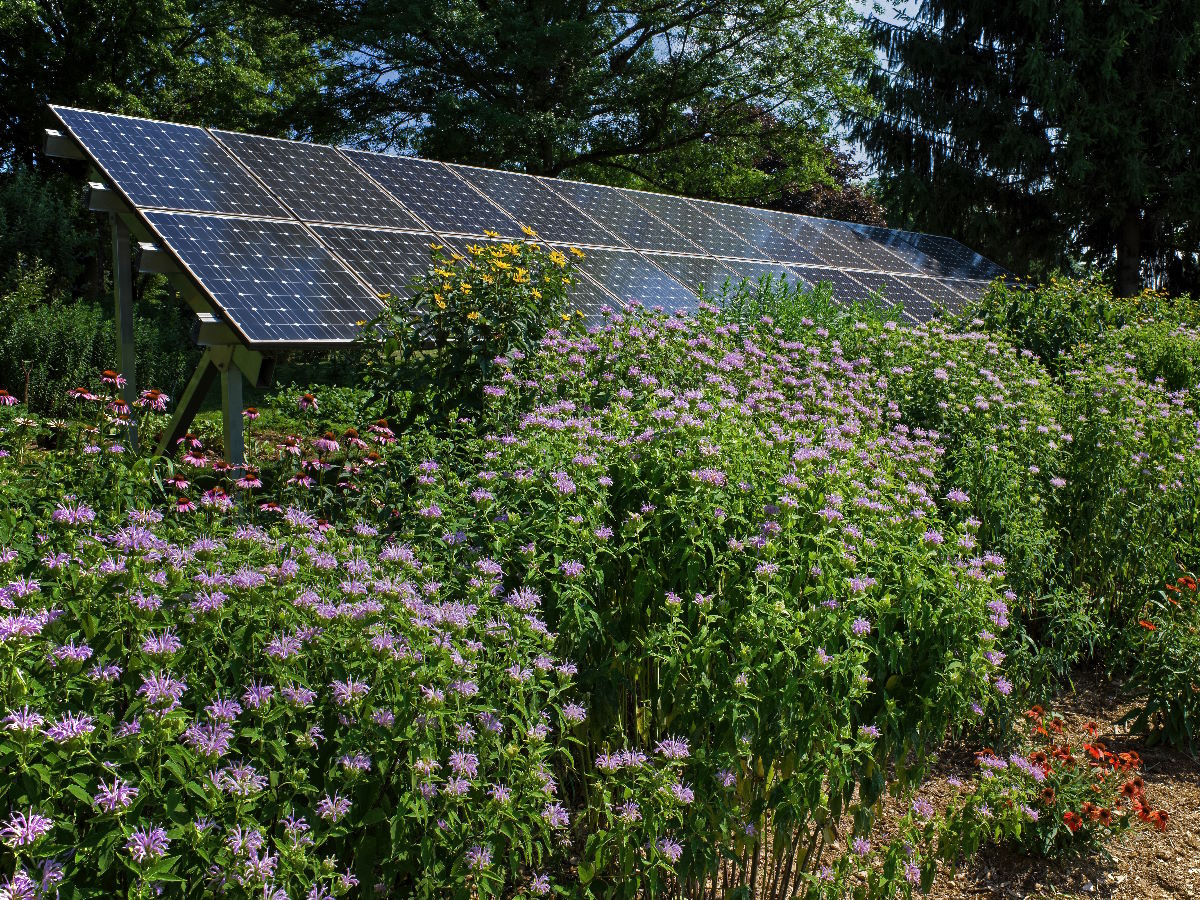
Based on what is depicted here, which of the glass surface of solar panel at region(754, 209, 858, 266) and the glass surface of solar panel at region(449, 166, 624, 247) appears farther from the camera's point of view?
the glass surface of solar panel at region(754, 209, 858, 266)

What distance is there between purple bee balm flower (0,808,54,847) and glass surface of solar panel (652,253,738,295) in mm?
6739

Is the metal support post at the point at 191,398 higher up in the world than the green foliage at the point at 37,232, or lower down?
lower down

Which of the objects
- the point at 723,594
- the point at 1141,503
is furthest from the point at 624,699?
the point at 1141,503

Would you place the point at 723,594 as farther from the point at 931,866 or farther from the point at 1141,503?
the point at 1141,503

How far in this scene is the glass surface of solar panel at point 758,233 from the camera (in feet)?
34.0

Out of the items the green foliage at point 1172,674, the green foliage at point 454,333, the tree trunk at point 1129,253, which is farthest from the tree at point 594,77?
the green foliage at point 1172,674

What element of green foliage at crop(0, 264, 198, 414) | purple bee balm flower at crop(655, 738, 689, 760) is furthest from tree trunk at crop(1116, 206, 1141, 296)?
purple bee balm flower at crop(655, 738, 689, 760)

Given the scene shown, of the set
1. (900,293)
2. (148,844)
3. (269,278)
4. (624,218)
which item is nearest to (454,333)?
(269,278)

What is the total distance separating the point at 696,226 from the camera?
34.1 feet

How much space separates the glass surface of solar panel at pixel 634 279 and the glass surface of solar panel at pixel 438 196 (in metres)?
0.74

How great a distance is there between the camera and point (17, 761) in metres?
1.89

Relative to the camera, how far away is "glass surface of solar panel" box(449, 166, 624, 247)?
8.32 metres

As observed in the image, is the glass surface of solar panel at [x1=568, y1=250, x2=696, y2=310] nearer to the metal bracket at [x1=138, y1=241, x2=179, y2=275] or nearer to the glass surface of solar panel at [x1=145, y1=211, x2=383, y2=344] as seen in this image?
the glass surface of solar panel at [x1=145, y1=211, x2=383, y2=344]

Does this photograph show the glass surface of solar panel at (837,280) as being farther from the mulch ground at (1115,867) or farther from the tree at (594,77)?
the tree at (594,77)
